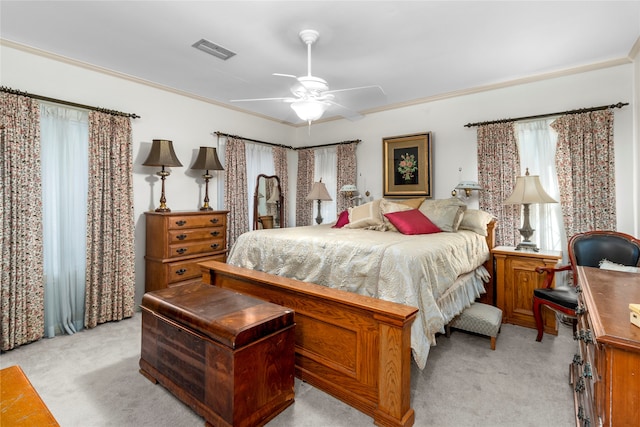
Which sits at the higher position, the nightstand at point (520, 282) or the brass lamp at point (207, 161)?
the brass lamp at point (207, 161)

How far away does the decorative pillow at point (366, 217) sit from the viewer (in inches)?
137

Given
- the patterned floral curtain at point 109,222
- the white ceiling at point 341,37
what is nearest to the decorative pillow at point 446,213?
the white ceiling at point 341,37

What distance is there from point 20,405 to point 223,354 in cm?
76

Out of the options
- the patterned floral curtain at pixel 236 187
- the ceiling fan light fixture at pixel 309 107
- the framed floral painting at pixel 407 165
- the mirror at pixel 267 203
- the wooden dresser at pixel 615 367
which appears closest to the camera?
the wooden dresser at pixel 615 367

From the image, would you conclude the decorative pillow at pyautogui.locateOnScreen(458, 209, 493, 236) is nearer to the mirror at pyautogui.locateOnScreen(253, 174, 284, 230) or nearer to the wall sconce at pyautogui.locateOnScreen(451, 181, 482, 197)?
the wall sconce at pyautogui.locateOnScreen(451, 181, 482, 197)

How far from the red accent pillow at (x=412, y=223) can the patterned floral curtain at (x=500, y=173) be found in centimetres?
94

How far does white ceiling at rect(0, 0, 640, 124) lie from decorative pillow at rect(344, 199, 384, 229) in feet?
4.82

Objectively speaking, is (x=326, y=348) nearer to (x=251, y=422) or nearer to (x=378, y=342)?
(x=378, y=342)

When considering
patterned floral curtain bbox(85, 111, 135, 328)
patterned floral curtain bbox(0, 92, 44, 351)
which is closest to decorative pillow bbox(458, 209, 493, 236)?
patterned floral curtain bbox(85, 111, 135, 328)

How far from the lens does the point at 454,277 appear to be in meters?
2.37

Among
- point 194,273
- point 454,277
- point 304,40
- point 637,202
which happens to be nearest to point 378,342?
point 454,277

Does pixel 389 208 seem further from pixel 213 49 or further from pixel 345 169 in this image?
pixel 213 49

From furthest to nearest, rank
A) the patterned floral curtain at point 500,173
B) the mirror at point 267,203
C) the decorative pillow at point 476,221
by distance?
the mirror at point 267,203 < the patterned floral curtain at point 500,173 < the decorative pillow at point 476,221

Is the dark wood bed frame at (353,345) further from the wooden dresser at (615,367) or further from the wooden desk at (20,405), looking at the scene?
the wooden desk at (20,405)
